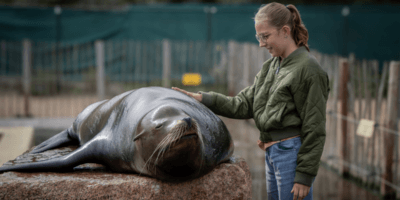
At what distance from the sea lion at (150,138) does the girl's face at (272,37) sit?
593 mm

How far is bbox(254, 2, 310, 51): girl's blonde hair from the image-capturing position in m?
2.28

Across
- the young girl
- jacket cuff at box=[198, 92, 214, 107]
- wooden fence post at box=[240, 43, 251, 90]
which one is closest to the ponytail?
the young girl

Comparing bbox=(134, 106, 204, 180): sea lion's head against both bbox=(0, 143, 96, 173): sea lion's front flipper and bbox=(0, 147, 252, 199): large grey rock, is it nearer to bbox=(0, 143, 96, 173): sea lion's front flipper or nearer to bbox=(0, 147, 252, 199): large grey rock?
bbox=(0, 147, 252, 199): large grey rock

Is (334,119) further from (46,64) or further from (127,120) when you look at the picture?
(46,64)

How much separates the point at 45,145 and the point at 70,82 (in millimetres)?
7293

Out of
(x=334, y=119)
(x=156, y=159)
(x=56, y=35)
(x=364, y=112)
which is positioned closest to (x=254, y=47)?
(x=334, y=119)

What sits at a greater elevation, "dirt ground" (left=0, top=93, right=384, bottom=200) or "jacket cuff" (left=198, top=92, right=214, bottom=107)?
"jacket cuff" (left=198, top=92, right=214, bottom=107)

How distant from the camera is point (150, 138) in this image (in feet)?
7.18

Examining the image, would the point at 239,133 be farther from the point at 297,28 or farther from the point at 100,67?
the point at 297,28

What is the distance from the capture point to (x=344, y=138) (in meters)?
5.41

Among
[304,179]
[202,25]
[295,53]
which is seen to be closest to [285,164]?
[304,179]

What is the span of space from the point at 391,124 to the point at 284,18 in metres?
2.84

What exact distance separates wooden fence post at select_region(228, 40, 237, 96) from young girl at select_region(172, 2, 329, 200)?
7.61 m

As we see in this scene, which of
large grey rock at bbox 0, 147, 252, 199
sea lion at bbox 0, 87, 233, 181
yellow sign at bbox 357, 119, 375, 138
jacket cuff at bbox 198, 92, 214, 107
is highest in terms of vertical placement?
jacket cuff at bbox 198, 92, 214, 107
